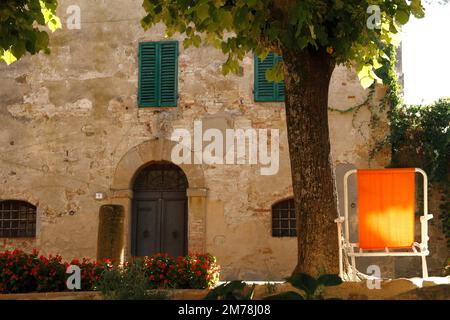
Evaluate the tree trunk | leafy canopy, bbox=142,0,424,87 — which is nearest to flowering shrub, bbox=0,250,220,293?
the tree trunk

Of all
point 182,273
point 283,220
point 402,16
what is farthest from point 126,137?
point 402,16

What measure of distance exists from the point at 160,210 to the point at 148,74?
2624 mm

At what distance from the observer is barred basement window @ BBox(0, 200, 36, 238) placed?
1162 centimetres

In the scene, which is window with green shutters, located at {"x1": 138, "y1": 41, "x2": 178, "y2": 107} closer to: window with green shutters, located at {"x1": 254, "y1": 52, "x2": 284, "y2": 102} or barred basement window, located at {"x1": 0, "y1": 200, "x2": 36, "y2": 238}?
window with green shutters, located at {"x1": 254, "y1": 52, "x2": 284, "y2": 102}

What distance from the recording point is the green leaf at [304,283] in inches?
127

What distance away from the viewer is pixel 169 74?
456 inches

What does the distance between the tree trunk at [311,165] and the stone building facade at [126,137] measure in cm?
535

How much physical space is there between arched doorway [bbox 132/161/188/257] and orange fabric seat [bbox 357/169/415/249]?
19.8 feet

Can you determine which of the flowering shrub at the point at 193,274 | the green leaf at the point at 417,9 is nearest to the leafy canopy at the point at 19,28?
the flowering shrub at the point at 193,274

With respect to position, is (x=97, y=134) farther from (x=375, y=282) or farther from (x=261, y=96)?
(x=375, y=282)

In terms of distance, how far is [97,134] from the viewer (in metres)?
11.5

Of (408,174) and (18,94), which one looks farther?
(18,94)
